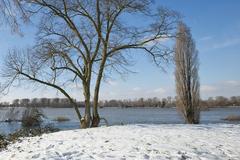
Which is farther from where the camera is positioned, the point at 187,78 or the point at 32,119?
the point at 32,119

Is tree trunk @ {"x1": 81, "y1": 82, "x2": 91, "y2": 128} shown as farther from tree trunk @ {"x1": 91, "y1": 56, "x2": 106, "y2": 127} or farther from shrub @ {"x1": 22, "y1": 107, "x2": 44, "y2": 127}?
shrub @ {"x1": 22, "y1": 107, "x2": 44, "y2": 127}

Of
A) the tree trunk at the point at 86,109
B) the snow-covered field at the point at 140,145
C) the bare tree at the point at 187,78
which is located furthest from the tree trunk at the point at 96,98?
the bare tree at the point at 187,78

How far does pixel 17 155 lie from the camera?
418 inches

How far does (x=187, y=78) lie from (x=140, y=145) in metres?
17.2

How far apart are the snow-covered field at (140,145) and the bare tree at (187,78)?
13074 mm

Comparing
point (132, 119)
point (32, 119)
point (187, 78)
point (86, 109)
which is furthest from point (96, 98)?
point (132, 119)

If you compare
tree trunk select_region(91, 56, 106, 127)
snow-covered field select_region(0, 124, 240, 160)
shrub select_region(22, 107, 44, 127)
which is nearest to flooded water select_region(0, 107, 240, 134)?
shrub select_region(22, 107, 44, 127)

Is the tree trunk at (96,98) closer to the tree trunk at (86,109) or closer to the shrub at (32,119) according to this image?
the tree trunk at (86,109)

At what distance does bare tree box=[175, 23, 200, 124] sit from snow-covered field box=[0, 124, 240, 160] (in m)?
13.1

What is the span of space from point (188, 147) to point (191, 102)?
16708 mm

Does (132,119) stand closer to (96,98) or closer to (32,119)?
(32,119)

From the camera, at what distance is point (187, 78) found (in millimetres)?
26703

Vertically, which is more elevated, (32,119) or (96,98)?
(96,98)

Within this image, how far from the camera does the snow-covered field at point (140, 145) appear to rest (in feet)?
30.7
